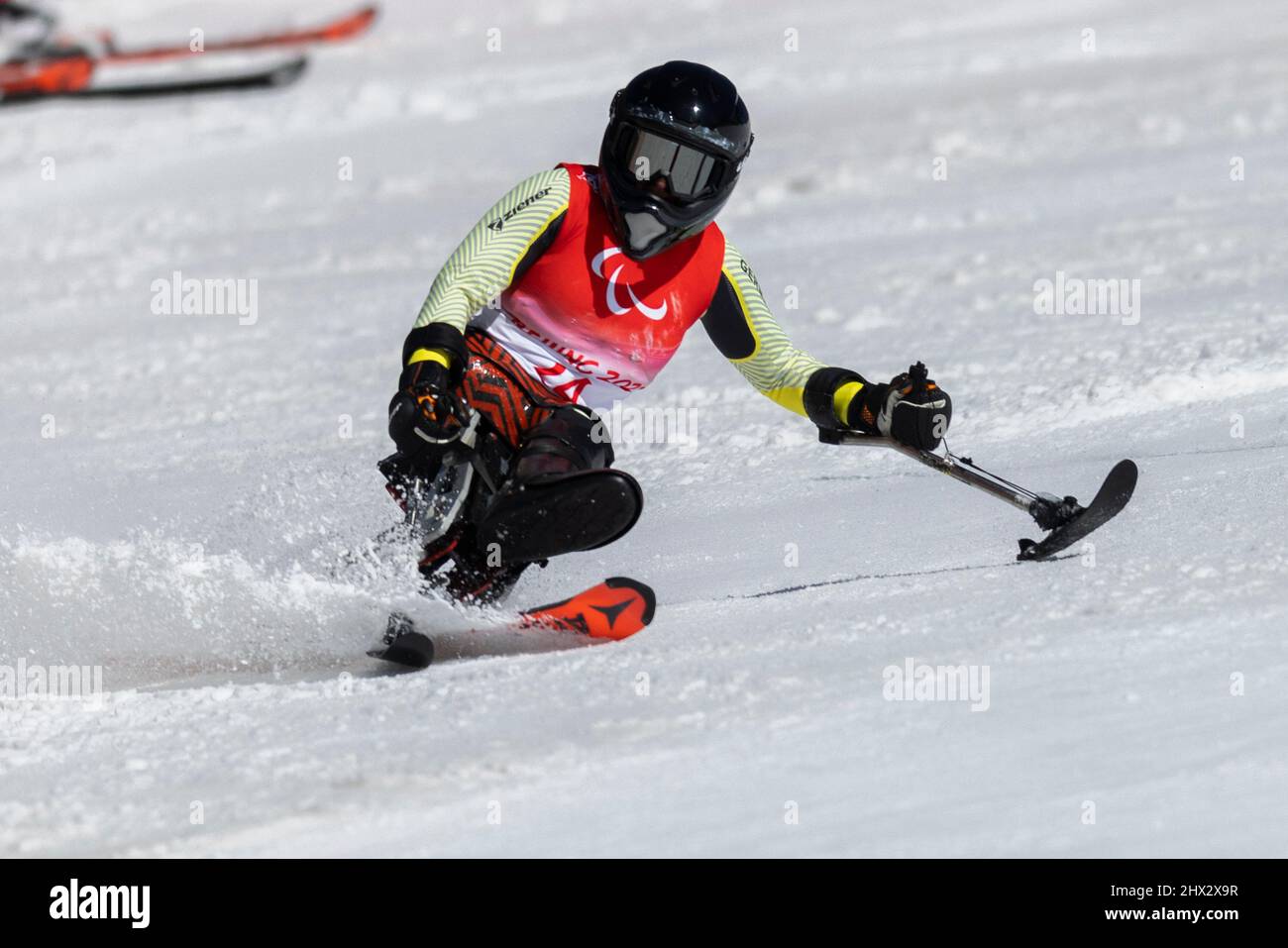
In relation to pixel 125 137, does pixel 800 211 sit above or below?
below

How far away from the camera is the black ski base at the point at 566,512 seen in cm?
398

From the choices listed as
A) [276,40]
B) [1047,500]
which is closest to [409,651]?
[1047,500]

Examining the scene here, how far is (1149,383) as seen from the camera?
6.28 m

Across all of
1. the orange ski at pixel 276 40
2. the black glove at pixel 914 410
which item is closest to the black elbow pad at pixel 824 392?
the black glove at pixel 914 410

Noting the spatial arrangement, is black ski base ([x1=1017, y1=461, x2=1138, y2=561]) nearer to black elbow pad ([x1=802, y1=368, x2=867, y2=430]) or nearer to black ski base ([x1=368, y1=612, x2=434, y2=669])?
black elbow pad ([x1=802, y1=368, x2=867, y2=430])

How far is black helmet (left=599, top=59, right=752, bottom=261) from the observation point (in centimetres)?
415

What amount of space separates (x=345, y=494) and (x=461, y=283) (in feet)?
5.96

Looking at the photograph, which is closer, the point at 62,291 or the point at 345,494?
the point at 345,494

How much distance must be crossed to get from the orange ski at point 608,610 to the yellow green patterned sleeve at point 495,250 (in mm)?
738

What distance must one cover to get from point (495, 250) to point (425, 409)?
0.56 m

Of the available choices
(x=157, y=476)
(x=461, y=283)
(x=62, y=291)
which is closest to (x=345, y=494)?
(x=157, y=476)

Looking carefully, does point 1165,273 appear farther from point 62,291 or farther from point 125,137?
point 125,137

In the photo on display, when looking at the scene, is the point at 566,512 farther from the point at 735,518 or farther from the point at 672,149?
the point at 735,518

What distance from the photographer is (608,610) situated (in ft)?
13.7
